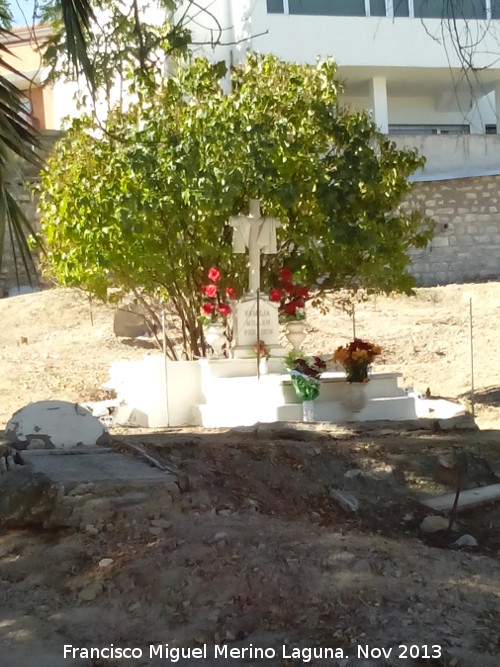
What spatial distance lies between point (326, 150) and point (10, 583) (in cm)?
936

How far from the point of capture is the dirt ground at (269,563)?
366cm

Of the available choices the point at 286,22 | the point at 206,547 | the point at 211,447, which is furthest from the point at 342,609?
the point at 286,22

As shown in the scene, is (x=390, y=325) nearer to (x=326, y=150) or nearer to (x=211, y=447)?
(x=326, y=150)

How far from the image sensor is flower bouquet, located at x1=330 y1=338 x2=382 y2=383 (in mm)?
11125

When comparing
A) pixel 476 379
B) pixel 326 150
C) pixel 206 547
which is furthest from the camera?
pixel 476 379

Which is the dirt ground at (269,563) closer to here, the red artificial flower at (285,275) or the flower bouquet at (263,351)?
the flower bouquet at (263,351)

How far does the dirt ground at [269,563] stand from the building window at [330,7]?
12906 mm

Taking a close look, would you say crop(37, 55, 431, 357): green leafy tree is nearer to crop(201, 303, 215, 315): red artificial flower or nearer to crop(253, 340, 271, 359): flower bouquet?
crop(201, 303, 215, 315): red artificial flower

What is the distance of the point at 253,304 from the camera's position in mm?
12117

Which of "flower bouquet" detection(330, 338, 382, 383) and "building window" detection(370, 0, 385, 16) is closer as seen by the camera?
"flower bouquet" detection(330, 338, 382, 383)

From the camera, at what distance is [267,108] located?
12.1 metres

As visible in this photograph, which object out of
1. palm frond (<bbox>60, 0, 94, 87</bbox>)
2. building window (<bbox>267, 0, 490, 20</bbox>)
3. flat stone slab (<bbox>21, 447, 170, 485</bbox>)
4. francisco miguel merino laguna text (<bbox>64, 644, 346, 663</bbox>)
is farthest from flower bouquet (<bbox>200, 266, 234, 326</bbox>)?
francisco miguel merino laguna text (<bbox>64, 644, 346, 663</bbox>)

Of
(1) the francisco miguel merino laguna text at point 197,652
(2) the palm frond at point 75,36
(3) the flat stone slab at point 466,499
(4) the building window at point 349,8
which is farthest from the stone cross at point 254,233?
(1) the francisco miguel merino laguna text at point 197,652

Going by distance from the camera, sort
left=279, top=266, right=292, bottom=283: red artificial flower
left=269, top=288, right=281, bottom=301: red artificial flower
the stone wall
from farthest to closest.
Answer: the stone wall → left=279, top=266, right=292, bottom=283: red artificial flower → left=269, top=288, right=281, bottom=301: red artificial flower
